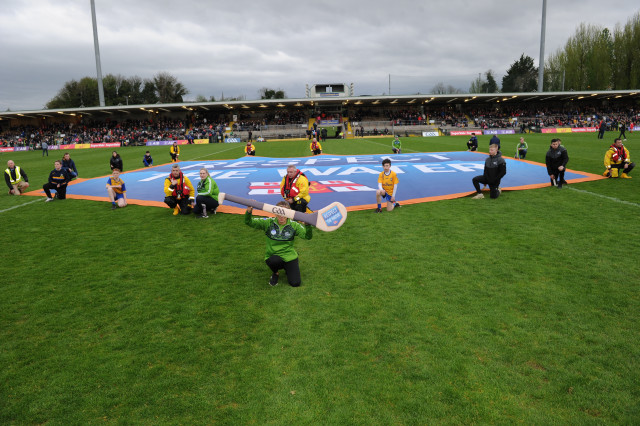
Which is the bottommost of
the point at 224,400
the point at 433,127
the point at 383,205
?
the point at 224,400

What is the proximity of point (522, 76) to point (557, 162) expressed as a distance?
349 feet

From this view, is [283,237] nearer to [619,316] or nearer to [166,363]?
[166,363]

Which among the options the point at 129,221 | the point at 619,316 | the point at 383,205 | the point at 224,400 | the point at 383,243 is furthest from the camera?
the point at 383,205

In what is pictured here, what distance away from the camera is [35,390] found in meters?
3.82

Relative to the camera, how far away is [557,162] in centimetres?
1273

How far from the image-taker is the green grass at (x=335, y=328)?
11.6 feet

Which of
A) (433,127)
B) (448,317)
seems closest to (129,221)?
(448,317)

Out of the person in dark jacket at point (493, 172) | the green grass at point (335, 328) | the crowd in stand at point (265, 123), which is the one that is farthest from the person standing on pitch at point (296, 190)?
the crowd in stand at point (265, 123)

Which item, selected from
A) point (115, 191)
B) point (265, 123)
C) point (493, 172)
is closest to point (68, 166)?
point (115, 191)

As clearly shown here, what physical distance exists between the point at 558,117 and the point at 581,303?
59556 mm

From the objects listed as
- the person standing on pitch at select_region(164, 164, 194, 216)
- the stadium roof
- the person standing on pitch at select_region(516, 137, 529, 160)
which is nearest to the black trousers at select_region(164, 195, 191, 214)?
the person standing on pitch at select_region(164, 164, 194, 216)

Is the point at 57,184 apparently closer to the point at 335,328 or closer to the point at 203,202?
the point at 203,202

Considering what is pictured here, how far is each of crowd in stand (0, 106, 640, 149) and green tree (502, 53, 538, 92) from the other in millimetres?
43989

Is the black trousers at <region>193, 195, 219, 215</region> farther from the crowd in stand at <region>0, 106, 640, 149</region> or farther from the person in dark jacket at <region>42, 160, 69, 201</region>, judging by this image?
the crowd in stand at <region>0, 106, 640, 149</region>
